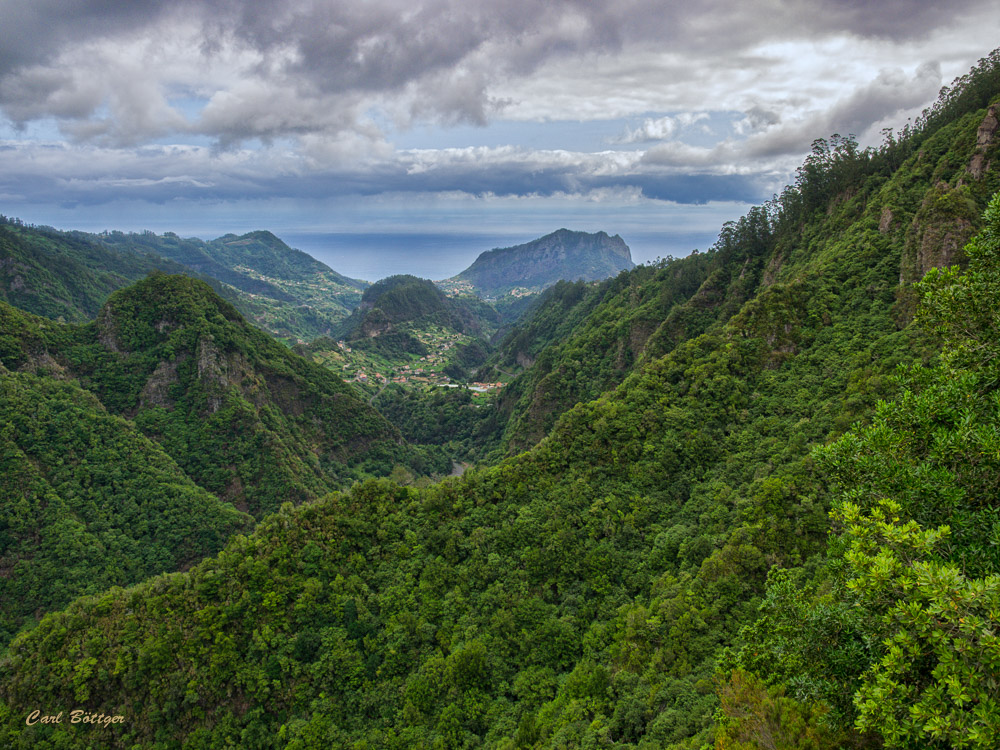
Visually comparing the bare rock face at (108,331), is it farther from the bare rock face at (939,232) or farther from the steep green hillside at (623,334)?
the bare rock face at (939,232)

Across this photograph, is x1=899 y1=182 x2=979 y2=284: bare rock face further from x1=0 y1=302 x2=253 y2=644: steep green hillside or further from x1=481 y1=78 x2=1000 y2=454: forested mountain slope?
x1=0 y1=302 x2=253 y2=644: steep green hillside

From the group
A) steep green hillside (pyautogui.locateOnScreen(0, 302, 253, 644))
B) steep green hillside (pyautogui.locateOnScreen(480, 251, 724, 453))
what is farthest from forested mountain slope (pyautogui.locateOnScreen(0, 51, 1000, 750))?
steep green hillside (pyautogui.locateOnScreen(0, 302, 253, 644))

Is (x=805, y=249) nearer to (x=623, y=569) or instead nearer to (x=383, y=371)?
(x=623, y=569)

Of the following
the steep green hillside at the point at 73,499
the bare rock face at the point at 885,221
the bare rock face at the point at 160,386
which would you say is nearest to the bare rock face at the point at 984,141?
the bare rock face at the point at 885,221

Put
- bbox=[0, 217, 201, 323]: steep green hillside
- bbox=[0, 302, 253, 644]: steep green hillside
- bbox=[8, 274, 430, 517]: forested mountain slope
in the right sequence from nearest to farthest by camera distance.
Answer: bbox=[0, 302, 253, 644]: steep green hillside
bbox=[8, 274, 430, 517]: forested mountain slope
bbox=[0, 217, 201, 323]: steep green hillside

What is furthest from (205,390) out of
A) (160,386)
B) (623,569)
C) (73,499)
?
(623,569)

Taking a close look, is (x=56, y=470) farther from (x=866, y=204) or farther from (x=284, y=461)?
(x=866, y=204)
